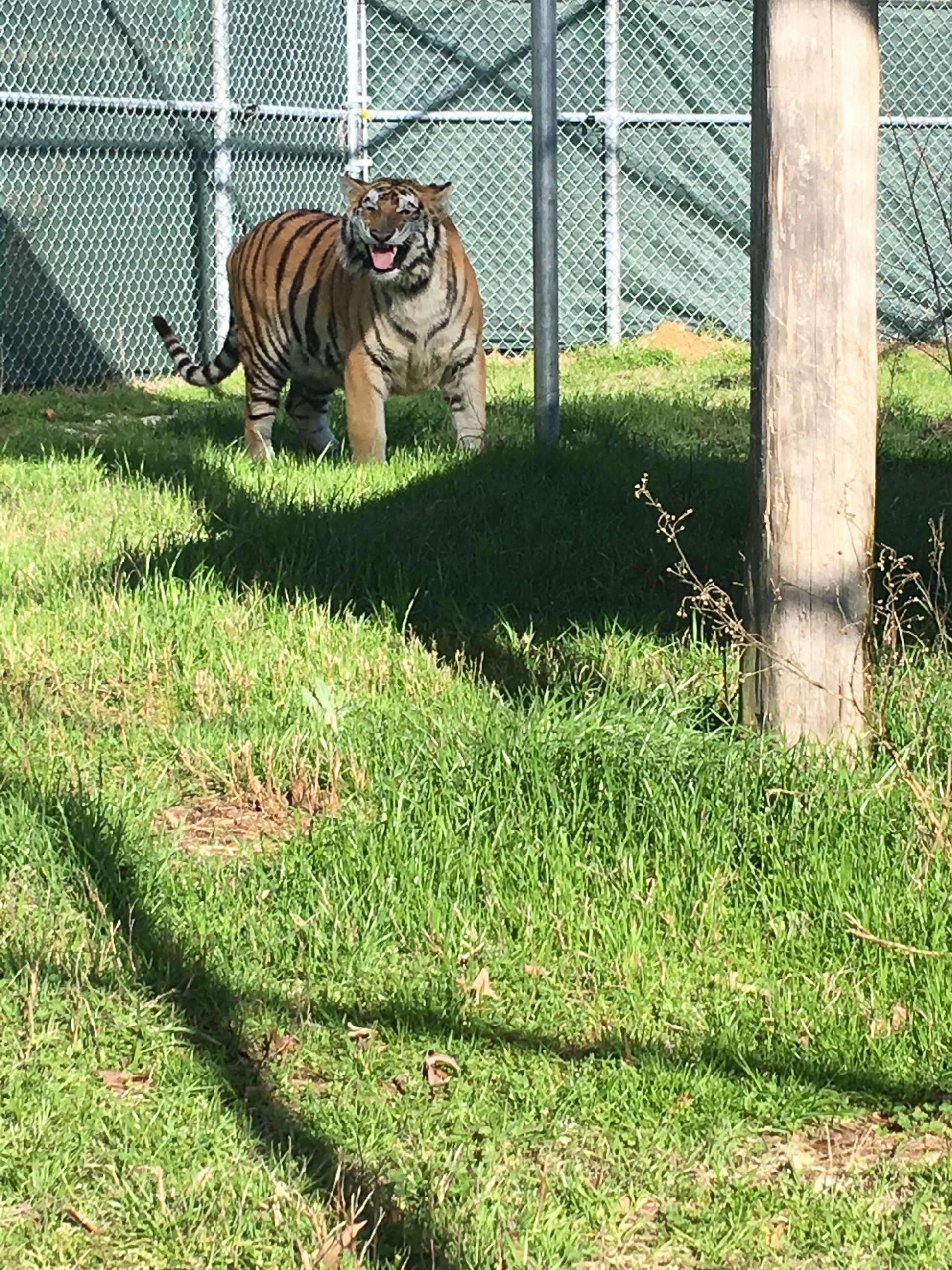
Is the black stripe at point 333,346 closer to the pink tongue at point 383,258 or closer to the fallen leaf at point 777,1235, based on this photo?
the pink tongue at point 383,258

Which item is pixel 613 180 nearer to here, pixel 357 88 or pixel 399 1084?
pixel 357 88

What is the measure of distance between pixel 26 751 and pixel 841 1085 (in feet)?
7.50

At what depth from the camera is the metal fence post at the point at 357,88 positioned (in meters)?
12.8

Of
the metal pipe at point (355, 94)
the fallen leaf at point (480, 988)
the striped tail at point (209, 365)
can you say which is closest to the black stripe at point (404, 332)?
the striped tail at point (209, 365)

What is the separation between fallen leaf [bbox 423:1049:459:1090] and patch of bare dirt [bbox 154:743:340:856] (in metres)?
0.99

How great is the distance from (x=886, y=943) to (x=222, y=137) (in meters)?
10.0

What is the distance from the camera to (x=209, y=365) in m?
9.81

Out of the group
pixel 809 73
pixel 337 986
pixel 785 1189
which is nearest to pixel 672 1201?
pixel 785 1189

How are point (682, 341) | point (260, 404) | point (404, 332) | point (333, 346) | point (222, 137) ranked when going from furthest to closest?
point (682, 341) → point (222, 137) → point (260, 404) → point (333, 346) → point (404, 332)

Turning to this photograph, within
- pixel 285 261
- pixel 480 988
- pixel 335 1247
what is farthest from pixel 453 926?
pixel 285 261

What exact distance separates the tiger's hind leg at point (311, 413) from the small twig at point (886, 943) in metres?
6.34

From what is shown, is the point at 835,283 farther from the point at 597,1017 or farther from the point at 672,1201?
the point at 672,1201

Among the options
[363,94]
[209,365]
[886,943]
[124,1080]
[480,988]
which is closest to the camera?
[124,1080]

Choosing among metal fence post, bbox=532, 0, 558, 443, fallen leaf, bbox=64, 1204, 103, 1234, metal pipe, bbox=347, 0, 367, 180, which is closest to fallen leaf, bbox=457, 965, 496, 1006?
fallen leaf, bbox=64, 1204, 103, 1234
